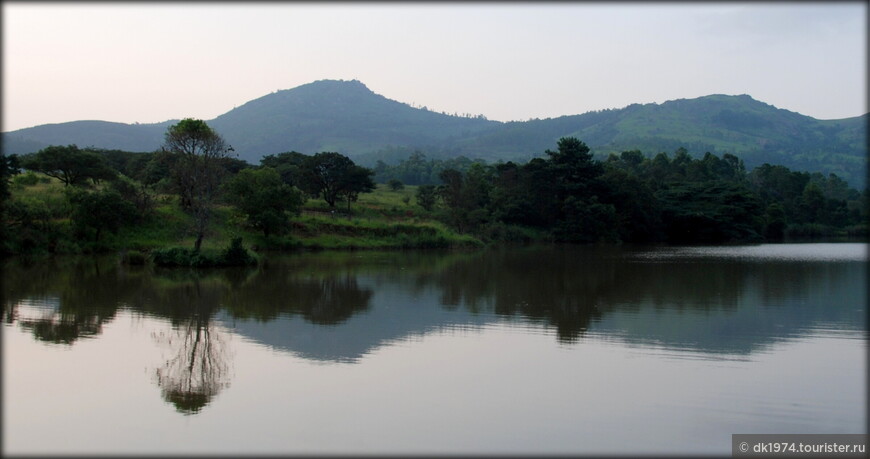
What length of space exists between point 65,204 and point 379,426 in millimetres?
32591

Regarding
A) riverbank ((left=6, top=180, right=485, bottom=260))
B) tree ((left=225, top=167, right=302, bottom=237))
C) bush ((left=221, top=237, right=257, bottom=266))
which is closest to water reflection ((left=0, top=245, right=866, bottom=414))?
bush ((left=221, top=237, right=257, bottom=266))

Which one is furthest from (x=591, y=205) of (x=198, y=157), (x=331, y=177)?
(x=198, y=157)

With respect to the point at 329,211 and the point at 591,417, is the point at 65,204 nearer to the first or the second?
the point at 329,211

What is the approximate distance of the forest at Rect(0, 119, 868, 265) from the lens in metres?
31.9

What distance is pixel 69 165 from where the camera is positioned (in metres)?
39.6

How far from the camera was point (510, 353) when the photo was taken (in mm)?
11688

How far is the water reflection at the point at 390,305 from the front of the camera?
40.7ft

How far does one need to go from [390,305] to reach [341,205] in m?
34.0

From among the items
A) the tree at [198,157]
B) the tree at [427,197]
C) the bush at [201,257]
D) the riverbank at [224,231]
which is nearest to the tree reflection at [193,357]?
the bush at [201,257]

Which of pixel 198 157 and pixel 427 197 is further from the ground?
pixel 198 157

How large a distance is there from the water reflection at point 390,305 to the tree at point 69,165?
1222 centimetres

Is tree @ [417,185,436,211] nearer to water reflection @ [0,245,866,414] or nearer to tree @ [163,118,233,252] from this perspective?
water reflection @ [0,245,866,414]

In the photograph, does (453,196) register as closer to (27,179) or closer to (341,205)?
(341,205)

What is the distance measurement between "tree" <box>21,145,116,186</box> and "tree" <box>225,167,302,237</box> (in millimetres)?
7789
